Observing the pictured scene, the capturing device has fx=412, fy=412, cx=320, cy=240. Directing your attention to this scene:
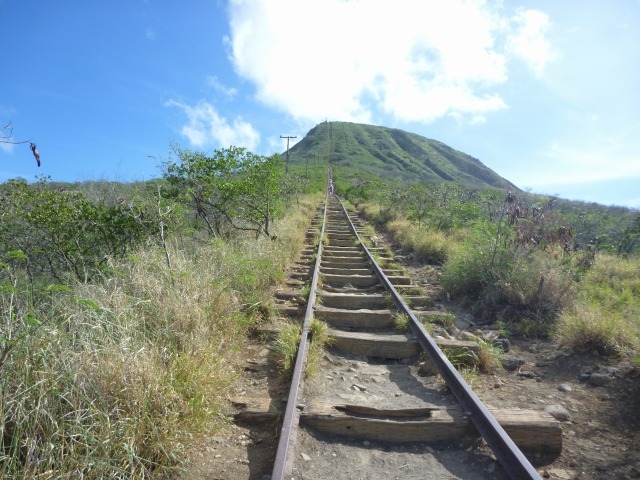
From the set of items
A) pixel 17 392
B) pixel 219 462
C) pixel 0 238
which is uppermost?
pixel 0 238

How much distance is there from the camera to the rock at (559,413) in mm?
3387

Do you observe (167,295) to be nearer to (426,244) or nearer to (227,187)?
(227,187)

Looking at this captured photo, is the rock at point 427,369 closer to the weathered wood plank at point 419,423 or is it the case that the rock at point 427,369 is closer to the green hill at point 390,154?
the weathered wood plank at point 419,423

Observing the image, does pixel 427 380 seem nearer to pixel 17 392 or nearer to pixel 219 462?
pixel 219 462

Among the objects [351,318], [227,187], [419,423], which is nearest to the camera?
[419,423]

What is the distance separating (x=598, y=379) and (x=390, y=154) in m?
112

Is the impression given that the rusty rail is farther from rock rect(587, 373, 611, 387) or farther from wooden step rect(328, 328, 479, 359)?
rock rect(587, 373, 611, 387)

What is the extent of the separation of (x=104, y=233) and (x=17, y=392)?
4568mm

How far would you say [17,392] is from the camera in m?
2.31

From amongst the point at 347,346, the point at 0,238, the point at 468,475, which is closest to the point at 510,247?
the point at 347,346

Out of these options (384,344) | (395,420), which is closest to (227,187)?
(384,344)

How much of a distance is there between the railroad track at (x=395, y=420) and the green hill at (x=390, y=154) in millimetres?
77645

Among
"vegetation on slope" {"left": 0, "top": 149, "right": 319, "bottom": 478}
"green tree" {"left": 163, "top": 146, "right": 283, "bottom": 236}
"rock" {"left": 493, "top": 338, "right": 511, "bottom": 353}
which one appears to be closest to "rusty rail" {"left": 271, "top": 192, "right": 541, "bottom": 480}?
"vegetation on slope" {"left": 0, "top": 149, "right": 319, "bottom": 478}

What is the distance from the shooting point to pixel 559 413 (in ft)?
11.2
